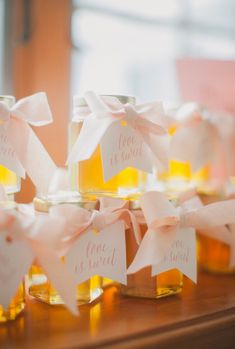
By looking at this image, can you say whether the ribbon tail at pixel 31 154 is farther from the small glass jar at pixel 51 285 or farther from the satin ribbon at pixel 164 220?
the satin ribbon at pixel 164 220

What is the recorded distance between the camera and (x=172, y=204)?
76 centimetres

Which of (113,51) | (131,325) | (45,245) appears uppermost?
(113,51)

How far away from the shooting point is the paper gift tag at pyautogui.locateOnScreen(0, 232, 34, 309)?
607 mm

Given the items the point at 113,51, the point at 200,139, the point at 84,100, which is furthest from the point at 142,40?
the point at 84,100

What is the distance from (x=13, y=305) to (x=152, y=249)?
208 millimetres

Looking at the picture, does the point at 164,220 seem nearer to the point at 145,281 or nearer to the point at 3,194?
the point at 145,281

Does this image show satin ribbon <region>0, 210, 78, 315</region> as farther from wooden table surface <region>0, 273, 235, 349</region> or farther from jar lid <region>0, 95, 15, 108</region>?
jar lid <region>0, 95, 15, 108</region>

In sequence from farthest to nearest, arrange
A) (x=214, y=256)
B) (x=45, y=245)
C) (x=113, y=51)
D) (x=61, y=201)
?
(x=113, y=51), (x=214, y=256), (x=61, y=201), (x=45, y=245)

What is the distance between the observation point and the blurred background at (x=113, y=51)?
1062mm

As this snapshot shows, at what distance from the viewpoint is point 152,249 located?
70 cm

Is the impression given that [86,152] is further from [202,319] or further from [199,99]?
[199,99]

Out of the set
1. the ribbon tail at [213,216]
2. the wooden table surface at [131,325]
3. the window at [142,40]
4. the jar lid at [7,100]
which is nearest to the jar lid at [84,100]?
the jar lid at [7,100]

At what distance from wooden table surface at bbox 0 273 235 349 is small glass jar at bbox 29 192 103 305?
0.04 ft

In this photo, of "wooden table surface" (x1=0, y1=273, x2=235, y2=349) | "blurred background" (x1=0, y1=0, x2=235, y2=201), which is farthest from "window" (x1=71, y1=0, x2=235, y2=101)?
"wooden table surface" (x1=0, y1=273, x2=235, y2=349)
